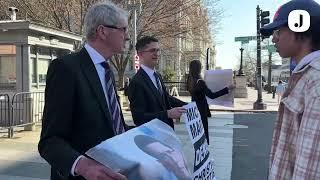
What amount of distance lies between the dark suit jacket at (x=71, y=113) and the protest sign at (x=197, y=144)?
243cm

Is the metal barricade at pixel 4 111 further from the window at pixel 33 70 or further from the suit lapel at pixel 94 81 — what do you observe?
the suit lapel at pixel 94 81

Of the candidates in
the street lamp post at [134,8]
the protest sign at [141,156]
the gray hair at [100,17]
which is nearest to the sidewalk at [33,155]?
the gray hair at [100,17]

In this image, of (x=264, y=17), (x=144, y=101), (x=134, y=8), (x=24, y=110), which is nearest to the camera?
(x=144, y=101)

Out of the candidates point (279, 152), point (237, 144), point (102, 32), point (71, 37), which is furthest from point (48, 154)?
point (71, 37)

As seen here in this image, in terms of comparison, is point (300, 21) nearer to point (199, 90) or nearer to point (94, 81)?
point (94, 81)

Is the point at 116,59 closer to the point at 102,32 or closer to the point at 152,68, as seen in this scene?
the point at 152,68

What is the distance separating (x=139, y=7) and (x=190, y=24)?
20.3ft

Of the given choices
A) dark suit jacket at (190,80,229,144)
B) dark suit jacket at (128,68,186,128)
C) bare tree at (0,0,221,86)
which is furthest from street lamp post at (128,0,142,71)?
dark suit jacket at (128,68,186,128)

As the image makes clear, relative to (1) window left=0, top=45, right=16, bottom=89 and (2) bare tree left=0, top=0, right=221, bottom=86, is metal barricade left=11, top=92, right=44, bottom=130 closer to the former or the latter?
(1) window left=0, top=45, right=16, bottom=89

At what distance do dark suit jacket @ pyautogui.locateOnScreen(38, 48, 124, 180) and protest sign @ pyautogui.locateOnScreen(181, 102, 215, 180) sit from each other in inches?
95.8

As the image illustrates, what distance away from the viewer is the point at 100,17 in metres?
2.58

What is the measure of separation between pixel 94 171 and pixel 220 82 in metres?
4.79

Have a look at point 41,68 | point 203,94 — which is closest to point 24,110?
point 41,68

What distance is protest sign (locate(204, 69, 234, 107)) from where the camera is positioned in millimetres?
6512
